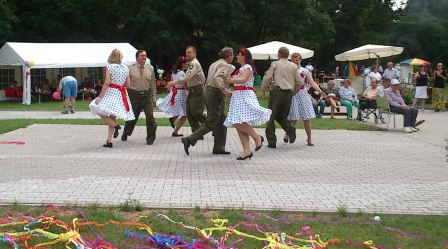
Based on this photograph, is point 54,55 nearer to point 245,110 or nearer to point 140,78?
point 140,78

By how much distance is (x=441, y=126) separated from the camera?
15695 millimetres

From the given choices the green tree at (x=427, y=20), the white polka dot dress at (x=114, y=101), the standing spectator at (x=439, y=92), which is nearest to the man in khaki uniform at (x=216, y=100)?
the white polka dot dress at (x=114, y=101)

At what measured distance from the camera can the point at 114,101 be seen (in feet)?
34.1

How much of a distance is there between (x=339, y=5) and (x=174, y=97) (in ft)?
182

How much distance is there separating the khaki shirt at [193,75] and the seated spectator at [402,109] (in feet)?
19.9

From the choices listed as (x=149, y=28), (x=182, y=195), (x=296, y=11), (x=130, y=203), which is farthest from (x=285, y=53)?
(x=296, y=11)

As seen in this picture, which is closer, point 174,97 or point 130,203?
point 130,203

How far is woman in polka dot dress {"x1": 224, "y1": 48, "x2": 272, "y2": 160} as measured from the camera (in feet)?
29.7

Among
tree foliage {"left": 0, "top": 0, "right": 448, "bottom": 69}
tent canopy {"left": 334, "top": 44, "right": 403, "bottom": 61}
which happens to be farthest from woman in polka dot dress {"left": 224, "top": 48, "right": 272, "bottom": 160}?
tree foliage {"left": 0, "top": 0, "right": 448, "bottom": 69}

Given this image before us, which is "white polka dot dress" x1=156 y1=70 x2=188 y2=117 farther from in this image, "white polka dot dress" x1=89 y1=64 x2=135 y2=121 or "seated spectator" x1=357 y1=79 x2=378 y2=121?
"seated spectator" x1=357 y1=79 x2=378 y2=121

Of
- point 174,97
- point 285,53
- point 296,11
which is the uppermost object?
point 296,11

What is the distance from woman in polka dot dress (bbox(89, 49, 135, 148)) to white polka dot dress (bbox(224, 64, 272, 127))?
2.20m

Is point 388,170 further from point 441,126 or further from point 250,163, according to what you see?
point 441,126

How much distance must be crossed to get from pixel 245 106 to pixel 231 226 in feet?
13.7
